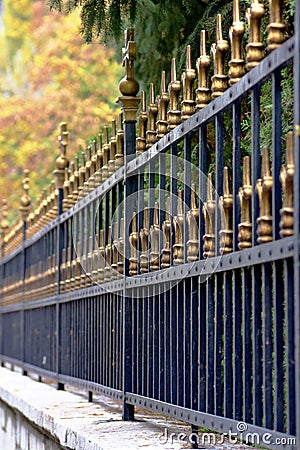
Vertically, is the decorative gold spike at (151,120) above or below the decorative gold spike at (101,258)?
above

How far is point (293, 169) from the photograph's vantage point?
272 centimetres

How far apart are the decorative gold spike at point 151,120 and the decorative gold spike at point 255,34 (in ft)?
4.72

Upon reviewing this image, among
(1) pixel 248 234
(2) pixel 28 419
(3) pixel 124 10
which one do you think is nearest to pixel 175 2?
(3) pixel 124 10

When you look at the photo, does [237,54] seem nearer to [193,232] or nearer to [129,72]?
[193,232]

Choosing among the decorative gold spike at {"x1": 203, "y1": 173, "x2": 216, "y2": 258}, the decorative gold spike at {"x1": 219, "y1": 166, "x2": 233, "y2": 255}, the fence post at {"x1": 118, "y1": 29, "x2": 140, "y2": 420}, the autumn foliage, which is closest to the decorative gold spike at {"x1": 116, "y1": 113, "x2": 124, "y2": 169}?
the fence post at {"x1": 118, "y1": 29, "x2": 140, "y2": 420}

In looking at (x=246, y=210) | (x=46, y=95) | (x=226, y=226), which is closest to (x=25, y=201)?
(x=226, y=226)

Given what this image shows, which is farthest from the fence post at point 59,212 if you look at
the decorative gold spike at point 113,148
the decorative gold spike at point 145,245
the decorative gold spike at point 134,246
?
the decorative gold spike at point 145,245

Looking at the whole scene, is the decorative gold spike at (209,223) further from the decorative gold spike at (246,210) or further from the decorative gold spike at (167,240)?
the decorative gold spike at (167,240)

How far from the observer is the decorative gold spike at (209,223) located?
142 inches

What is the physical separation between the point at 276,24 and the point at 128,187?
7.35 feet

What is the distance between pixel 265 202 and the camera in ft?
9.86

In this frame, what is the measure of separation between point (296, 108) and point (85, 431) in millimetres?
2474

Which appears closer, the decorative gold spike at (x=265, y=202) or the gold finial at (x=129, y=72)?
the decorative gold spike at (x=265, y=202)

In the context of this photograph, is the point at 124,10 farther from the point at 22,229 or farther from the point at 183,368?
the point at 22,229
